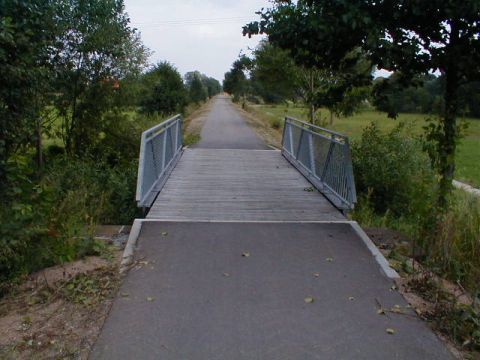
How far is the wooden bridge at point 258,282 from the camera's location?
3459mm

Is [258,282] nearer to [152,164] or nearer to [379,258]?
[379,258]

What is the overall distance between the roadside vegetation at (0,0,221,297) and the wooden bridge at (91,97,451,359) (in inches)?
38.1

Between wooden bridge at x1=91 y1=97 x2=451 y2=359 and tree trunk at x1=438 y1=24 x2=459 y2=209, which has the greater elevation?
tree trunk at x1=438 y1=24 x2=459 y2=209

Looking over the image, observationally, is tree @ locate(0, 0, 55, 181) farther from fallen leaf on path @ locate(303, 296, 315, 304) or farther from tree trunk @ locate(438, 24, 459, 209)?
tree trunk @ locate(438, 24, 459, 209)

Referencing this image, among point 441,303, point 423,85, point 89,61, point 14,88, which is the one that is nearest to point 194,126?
point 89,61

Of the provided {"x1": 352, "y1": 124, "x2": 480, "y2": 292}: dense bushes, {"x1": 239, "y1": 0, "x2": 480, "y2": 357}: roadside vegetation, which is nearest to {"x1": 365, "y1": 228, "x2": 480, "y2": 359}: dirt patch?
{"x1": 239, "y1": 0, "x2": 480, "y2": 357}: roadside vegetation

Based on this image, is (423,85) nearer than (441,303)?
No

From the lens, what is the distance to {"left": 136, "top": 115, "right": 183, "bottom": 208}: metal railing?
275 inches

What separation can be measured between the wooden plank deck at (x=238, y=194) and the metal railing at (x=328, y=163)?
192 millimetres

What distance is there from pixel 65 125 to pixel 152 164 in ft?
17.0

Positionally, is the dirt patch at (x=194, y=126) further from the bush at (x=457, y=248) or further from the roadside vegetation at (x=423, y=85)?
the bush at (x=457, y=248)

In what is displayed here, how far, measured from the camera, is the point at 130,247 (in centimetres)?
532

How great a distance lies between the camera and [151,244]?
17.9ft

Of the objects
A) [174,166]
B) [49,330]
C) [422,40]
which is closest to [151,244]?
[49,330]
